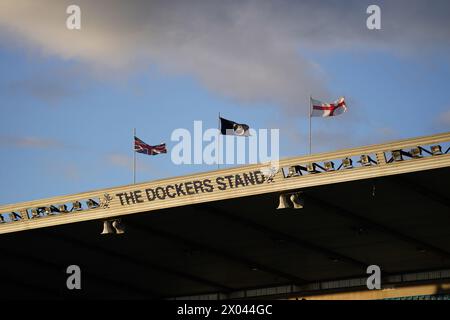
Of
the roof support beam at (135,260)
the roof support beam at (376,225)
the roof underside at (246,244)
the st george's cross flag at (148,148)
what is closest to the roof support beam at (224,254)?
the roof underside at (246,244)

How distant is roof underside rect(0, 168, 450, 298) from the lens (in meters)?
62.3

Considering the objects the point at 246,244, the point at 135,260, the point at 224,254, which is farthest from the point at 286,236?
the point at 135,260

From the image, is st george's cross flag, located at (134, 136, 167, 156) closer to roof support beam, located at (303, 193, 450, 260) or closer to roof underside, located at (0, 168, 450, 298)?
roof underside, located at (0, 168, 450, 298)

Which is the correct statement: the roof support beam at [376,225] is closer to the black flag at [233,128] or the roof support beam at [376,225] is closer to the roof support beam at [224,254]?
the black flag at [233,128]

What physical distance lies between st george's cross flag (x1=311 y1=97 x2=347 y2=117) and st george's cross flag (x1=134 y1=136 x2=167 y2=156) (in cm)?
1059

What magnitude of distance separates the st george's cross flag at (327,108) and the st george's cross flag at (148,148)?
34.7ft

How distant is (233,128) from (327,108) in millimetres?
5889

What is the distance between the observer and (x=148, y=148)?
225ft

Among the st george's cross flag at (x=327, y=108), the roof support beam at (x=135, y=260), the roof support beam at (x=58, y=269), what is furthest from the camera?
the roof support beam at (x=58, y=269)

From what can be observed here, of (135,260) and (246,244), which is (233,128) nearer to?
(246,244)

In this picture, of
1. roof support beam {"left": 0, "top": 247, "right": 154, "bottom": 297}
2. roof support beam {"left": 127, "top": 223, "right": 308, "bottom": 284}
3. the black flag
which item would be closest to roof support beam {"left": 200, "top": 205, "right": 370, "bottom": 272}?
the black flag

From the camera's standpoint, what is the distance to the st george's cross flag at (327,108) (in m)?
61.9

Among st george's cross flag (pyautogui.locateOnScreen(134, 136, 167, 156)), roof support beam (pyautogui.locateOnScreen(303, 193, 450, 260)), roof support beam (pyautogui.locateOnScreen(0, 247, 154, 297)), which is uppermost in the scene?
st george's cross flag (pyautogui.locateOnScreen(134, 136, 167, 156))
